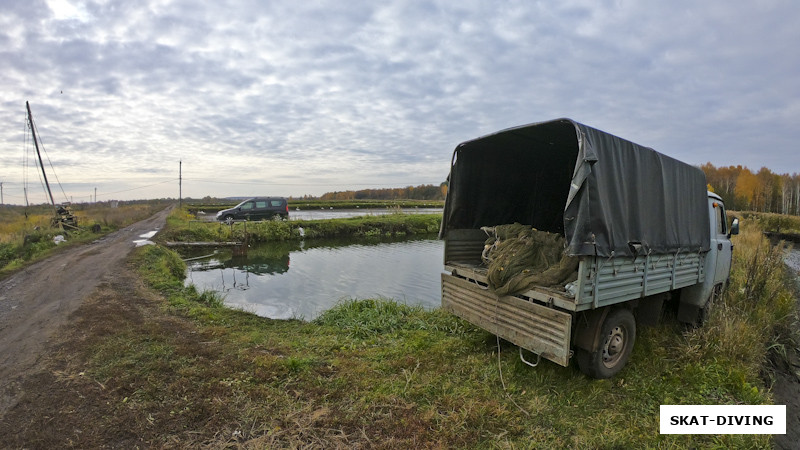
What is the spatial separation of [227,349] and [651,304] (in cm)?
564

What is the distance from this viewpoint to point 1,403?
3.66m

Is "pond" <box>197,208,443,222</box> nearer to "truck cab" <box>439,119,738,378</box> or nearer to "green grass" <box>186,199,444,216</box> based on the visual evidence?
"green grass" <box>186,199,444,216</box>

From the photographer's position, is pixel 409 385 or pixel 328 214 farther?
pixel 328 214

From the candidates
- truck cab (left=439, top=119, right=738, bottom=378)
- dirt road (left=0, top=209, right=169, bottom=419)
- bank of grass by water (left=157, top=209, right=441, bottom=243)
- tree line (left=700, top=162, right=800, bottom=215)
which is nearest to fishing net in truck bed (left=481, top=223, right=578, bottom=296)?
truck cab (left=439, top=119, right=738, bottom=378)

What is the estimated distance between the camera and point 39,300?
7.49m

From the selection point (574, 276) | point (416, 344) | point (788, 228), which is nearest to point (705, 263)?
Result: point (574, 276)

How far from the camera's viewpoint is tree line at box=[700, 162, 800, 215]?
159ft

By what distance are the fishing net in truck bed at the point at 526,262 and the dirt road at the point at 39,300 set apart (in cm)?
500

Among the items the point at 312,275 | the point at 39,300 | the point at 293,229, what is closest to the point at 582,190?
the point at 39,300

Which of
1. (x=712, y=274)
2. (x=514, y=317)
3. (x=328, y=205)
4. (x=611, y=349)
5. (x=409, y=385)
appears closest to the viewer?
(x=409, y=385)

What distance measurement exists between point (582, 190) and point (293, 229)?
20314 mm

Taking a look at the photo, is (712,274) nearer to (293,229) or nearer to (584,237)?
(584,237)

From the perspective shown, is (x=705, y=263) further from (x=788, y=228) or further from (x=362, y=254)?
(x=788, y=228)

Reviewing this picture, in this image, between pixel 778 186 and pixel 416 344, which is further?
pixel 778 186
